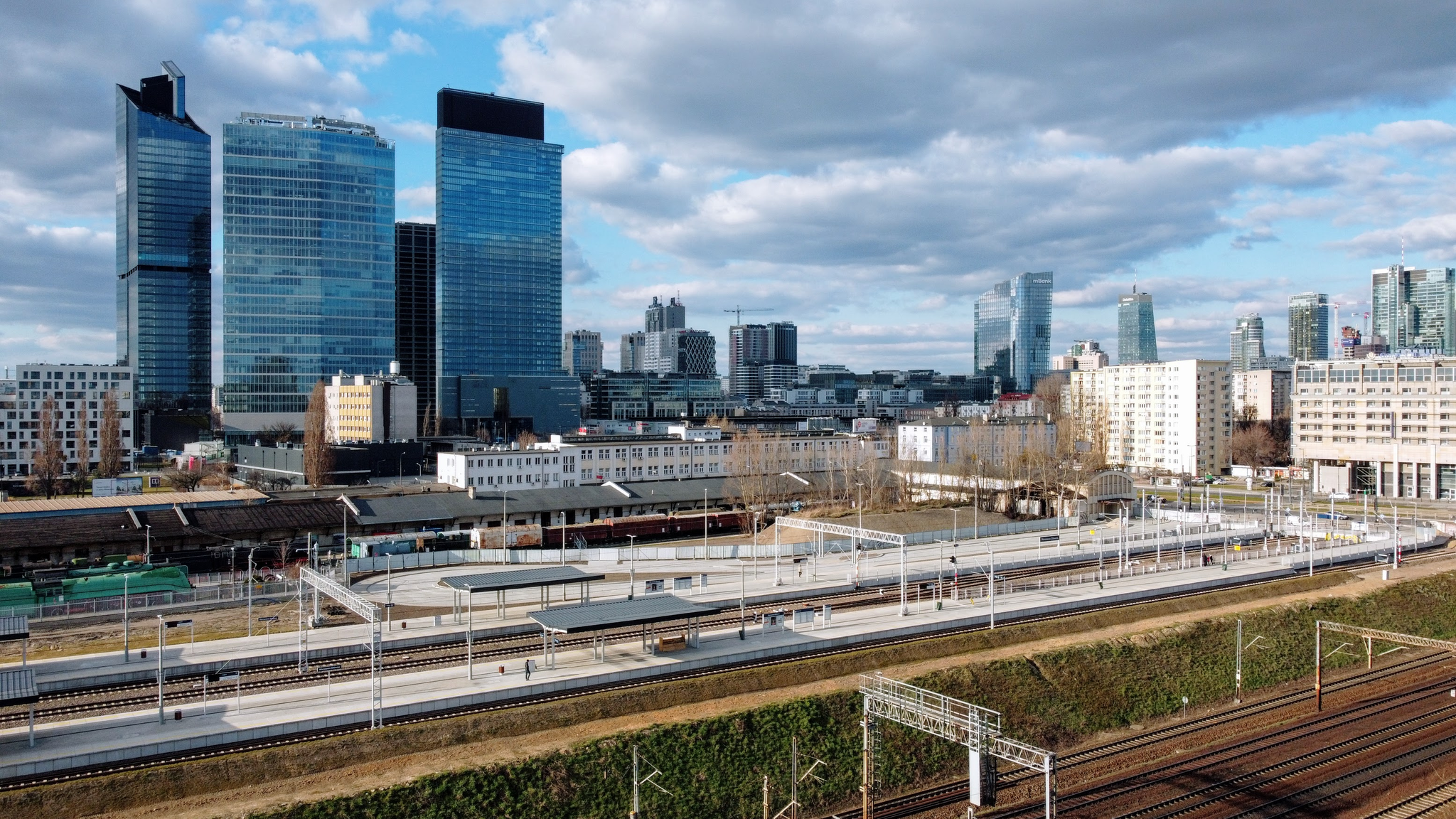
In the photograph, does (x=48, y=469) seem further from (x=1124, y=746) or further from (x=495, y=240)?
(x=495, y=240)

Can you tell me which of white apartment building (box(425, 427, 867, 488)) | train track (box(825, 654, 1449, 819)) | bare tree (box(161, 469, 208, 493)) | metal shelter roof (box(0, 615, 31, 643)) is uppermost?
white apartment building (box(425, 427, 867, 488))

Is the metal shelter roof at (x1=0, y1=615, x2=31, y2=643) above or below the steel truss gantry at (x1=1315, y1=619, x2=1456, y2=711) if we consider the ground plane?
above

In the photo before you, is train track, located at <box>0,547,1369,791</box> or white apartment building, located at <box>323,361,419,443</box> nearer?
train track, located at <box>0,547,1369,791</box>

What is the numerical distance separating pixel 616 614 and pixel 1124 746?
808 inches

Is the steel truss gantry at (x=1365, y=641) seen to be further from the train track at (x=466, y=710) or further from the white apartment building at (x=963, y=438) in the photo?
the white apartment building at (x=963, y=438)

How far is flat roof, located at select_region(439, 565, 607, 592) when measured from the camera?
41406 mm

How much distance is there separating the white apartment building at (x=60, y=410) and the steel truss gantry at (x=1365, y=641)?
12580 centimetres

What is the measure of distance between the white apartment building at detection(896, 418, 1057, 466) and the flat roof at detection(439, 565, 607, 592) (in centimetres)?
6801

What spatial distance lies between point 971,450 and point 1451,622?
5846 cm

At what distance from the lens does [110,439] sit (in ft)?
370

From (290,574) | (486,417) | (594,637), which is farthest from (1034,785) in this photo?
(486,417)

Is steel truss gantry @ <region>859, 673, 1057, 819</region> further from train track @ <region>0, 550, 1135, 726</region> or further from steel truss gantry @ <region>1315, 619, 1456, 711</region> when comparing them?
train track @ <region>0, 550, 1135, 726</region>

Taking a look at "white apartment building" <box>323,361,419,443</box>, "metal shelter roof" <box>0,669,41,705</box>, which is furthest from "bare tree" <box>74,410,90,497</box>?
"metal shelter roof" <box>0,669,41,705</box>

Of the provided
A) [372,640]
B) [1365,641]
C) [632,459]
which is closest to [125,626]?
[372,640]
